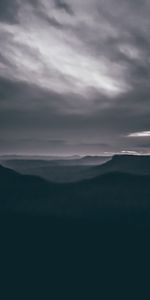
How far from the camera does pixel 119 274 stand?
431 feet

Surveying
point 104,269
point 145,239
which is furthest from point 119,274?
point 145,239

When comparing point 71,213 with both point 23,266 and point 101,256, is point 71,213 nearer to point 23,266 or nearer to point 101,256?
point 101,256

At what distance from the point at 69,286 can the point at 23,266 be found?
20.4 meters

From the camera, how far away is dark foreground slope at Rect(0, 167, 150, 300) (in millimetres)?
→ 123188

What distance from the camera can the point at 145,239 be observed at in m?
158

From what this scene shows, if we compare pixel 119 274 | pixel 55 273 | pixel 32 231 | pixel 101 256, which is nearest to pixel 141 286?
pixel 119 274

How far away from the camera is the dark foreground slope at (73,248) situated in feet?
404

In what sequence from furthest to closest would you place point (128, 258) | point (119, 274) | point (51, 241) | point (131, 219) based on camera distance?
point (131, 219), point (51, 241), point (128, 258), point (119, 274)

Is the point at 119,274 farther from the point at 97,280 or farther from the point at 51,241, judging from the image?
the point at 51,241

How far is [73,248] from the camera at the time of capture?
488ft

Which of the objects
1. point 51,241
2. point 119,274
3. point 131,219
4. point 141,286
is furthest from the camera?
point 131,219

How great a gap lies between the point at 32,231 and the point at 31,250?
526 inches

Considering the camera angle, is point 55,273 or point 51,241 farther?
point 51,241

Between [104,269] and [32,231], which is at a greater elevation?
[32,231]
